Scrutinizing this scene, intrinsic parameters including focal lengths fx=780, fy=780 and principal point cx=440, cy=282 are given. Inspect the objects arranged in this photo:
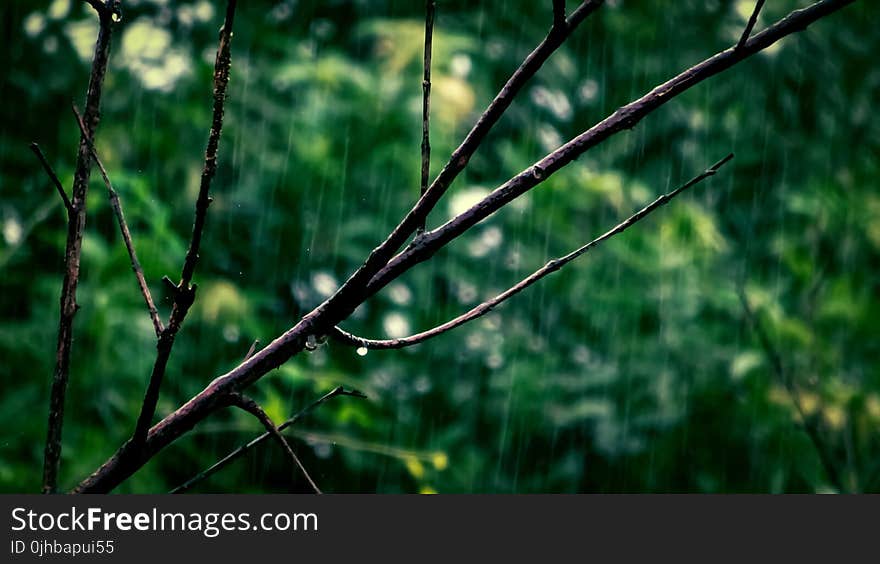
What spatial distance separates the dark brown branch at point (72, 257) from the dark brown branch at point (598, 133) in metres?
0.32

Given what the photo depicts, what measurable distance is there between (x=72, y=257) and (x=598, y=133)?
551mm

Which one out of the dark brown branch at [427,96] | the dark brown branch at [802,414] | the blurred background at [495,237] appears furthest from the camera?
the blurred background at [495,237]

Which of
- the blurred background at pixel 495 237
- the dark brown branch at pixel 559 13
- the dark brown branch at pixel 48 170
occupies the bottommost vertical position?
the dark brown branch at pixel 48 170

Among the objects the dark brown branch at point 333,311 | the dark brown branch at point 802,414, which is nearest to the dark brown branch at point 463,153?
the dark brown branch at point 333,311

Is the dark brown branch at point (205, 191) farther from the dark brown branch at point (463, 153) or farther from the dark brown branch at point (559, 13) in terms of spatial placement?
the dark brown branch at point (559, 13)

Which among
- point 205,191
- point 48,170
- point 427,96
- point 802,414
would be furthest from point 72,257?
point 802,414

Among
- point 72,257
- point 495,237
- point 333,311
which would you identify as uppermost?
point 495,237

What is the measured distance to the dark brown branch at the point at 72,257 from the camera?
76 centimetres

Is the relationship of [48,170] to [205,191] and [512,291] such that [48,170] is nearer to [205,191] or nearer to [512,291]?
[205,191]

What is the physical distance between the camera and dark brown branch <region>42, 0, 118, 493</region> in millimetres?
756

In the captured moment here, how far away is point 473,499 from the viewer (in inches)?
41.1

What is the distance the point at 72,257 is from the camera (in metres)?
0.82

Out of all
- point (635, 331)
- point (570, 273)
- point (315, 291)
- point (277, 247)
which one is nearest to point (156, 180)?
point (277, 247)

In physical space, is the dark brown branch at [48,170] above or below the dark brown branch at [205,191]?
above
